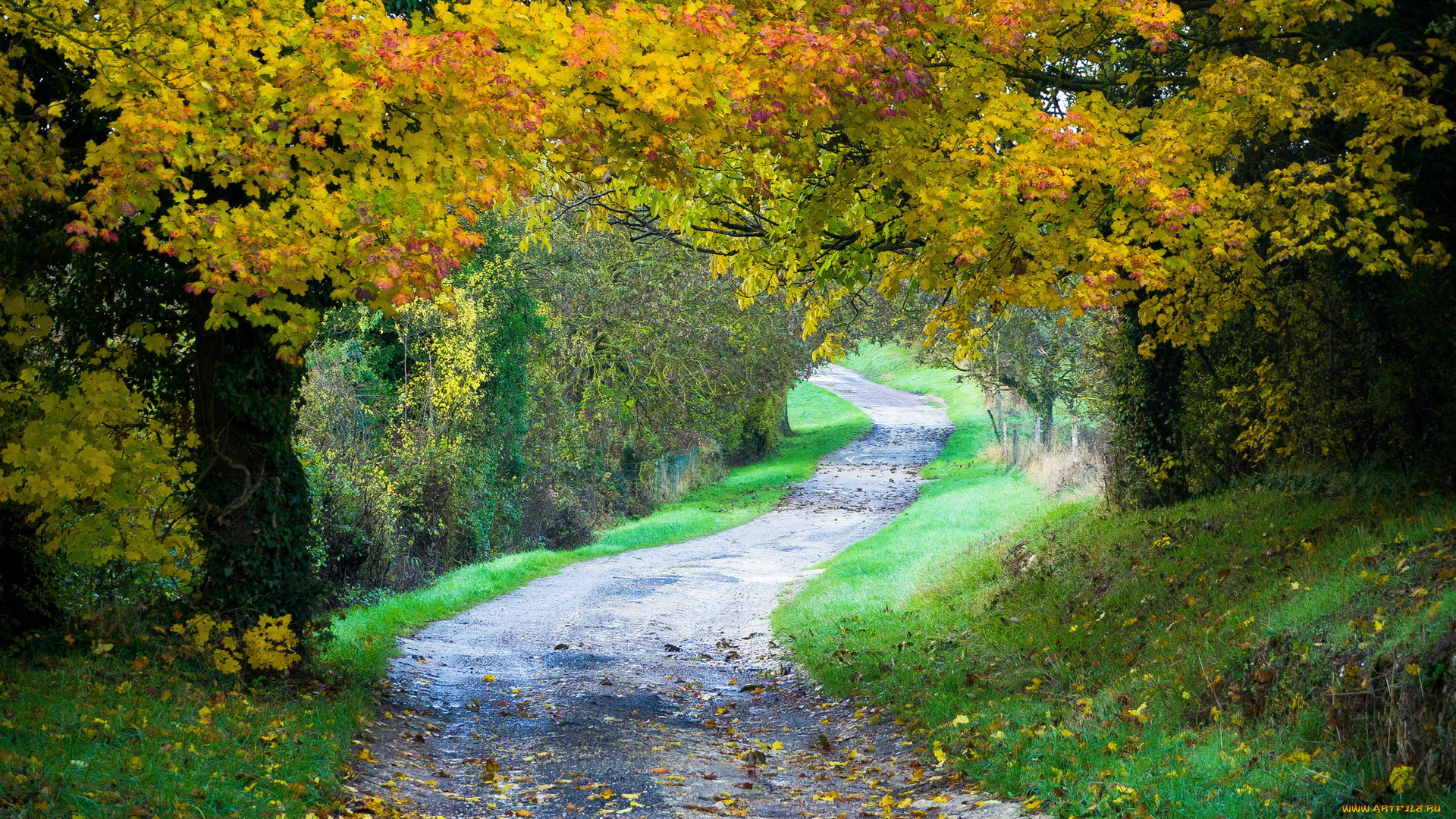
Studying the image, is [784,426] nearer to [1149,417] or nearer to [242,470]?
[1149,417]

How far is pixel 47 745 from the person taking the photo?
537cm

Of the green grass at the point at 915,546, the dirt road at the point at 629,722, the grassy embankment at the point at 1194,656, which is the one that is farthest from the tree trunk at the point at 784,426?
the grassy embankment at the point at 1194,656

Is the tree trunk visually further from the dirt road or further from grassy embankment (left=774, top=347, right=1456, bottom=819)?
grassy embankment (left=774, top=347, right=1456, bottom=819)

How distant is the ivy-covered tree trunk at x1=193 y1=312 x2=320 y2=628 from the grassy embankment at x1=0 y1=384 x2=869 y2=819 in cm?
66

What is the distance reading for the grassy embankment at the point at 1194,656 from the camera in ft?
17.2

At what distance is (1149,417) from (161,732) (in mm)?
11149

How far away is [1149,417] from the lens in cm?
1295

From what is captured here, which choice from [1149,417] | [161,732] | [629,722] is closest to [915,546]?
[1149,417]

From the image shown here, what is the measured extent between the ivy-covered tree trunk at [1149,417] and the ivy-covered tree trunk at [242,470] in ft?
31.7

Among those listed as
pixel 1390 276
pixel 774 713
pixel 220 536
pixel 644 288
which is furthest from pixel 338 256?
pixel 644 288

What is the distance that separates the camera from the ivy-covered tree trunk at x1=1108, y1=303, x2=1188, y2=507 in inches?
502

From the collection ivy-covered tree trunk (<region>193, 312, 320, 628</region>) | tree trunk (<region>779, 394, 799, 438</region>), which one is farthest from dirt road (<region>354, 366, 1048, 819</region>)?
tree trunk (<region>779, 394, 799, 438</region>)

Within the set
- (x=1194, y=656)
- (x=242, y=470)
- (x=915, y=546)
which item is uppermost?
(x=242, y=470)

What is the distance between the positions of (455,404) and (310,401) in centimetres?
399
